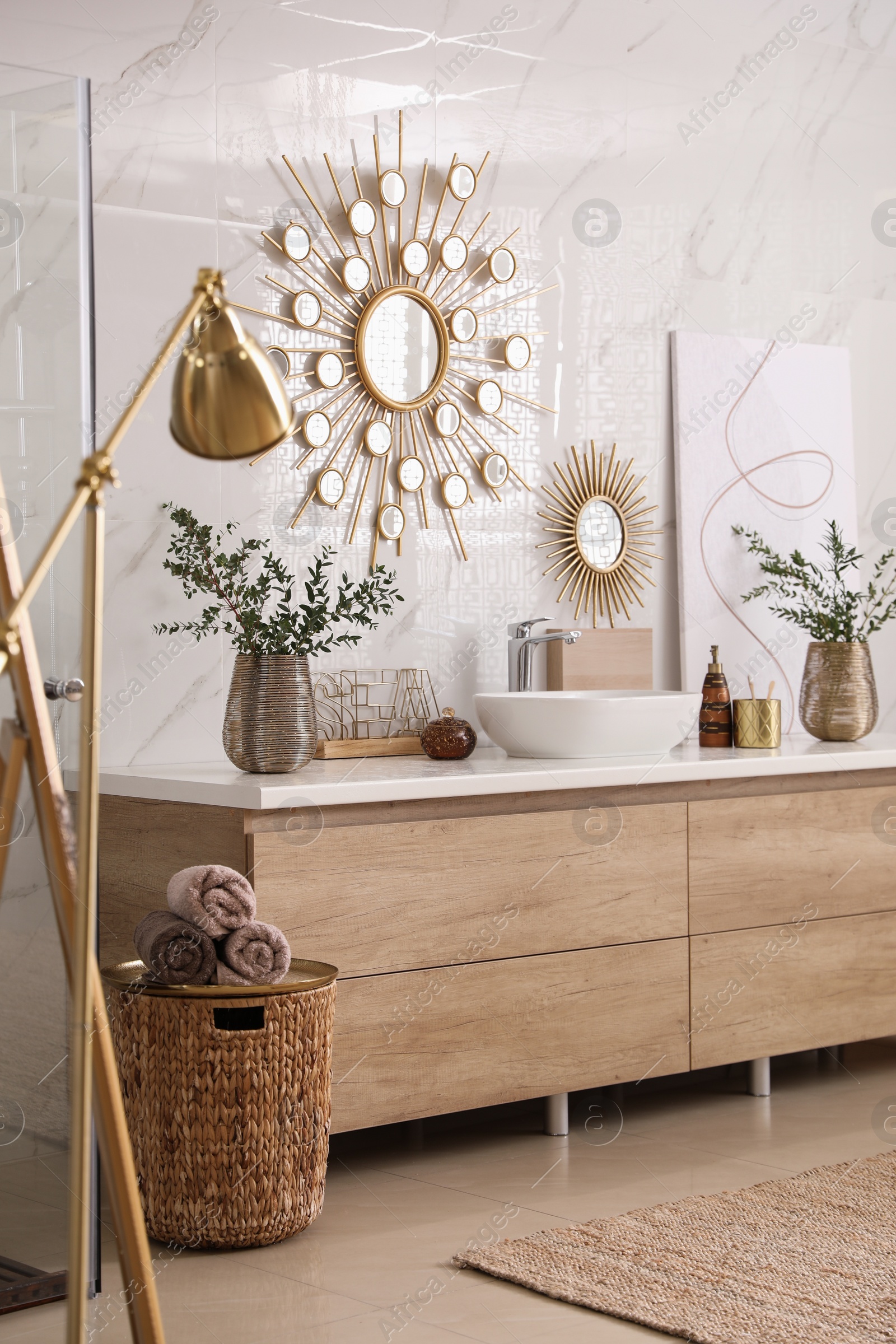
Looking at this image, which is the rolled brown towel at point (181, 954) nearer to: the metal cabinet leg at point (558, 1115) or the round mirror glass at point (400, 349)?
the metal cabinet leg at point (558, 1115)

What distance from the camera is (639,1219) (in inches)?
95.6

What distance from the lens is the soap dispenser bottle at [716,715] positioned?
345cm

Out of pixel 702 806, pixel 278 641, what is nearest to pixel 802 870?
pixel 702 806

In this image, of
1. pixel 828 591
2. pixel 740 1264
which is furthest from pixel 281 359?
pixel 740 1264

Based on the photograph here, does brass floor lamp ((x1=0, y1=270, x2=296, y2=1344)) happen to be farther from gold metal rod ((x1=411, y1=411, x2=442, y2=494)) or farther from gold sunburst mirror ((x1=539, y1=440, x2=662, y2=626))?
gold sunburst mirror ((x1=539, y1=440, x2=662, y2=626))

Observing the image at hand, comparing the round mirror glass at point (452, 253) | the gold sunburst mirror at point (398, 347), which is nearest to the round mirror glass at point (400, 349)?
the gold sunburst mirror at point (398, 347)

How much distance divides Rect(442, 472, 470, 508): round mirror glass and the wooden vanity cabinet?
85cm

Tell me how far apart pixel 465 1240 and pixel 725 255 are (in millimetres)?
2575

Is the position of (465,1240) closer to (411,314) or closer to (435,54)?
(411,314)

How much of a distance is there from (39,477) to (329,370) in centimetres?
117

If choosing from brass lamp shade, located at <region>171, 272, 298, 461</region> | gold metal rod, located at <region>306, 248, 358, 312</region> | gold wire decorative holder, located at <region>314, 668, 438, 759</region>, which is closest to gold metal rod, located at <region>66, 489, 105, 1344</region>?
brass lamp shade, located at <region>171, 272, 298, 461</region>

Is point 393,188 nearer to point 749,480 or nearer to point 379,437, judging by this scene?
point 379,437

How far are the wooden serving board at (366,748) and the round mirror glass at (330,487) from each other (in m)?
0.50

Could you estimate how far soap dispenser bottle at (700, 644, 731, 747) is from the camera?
3.45m
